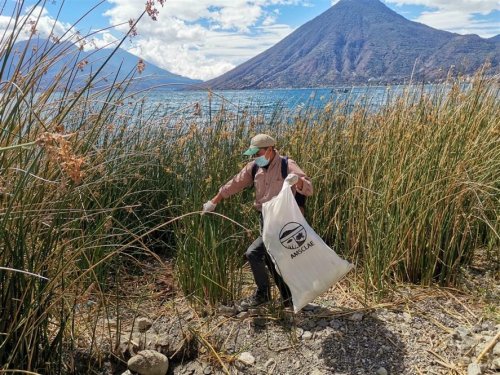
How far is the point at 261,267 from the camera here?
3.47 metres

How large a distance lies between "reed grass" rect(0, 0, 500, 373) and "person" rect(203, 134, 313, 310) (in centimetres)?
21

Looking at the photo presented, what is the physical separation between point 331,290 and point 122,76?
2248 mm

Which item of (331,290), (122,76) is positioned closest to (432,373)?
(331,290)

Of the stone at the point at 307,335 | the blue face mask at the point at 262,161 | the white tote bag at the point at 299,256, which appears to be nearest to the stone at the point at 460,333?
the white tote bag at the point at 299,256

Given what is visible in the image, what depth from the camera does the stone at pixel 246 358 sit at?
9.61ft

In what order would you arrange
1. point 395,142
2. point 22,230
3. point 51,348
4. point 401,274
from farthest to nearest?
point 395,142
point 401,274
point 51,348
point 22,230

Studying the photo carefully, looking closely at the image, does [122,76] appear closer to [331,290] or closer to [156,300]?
[156,300]

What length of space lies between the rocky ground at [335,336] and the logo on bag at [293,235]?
21.4 inches

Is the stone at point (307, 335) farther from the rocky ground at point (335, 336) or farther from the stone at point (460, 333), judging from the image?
the stone at point (460, 333)

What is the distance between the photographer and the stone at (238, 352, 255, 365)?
9.61 ft

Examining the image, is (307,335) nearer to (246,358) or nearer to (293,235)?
(246,358)

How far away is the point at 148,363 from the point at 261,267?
102 cm

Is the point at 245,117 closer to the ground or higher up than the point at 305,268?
higher up

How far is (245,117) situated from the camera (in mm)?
5176
